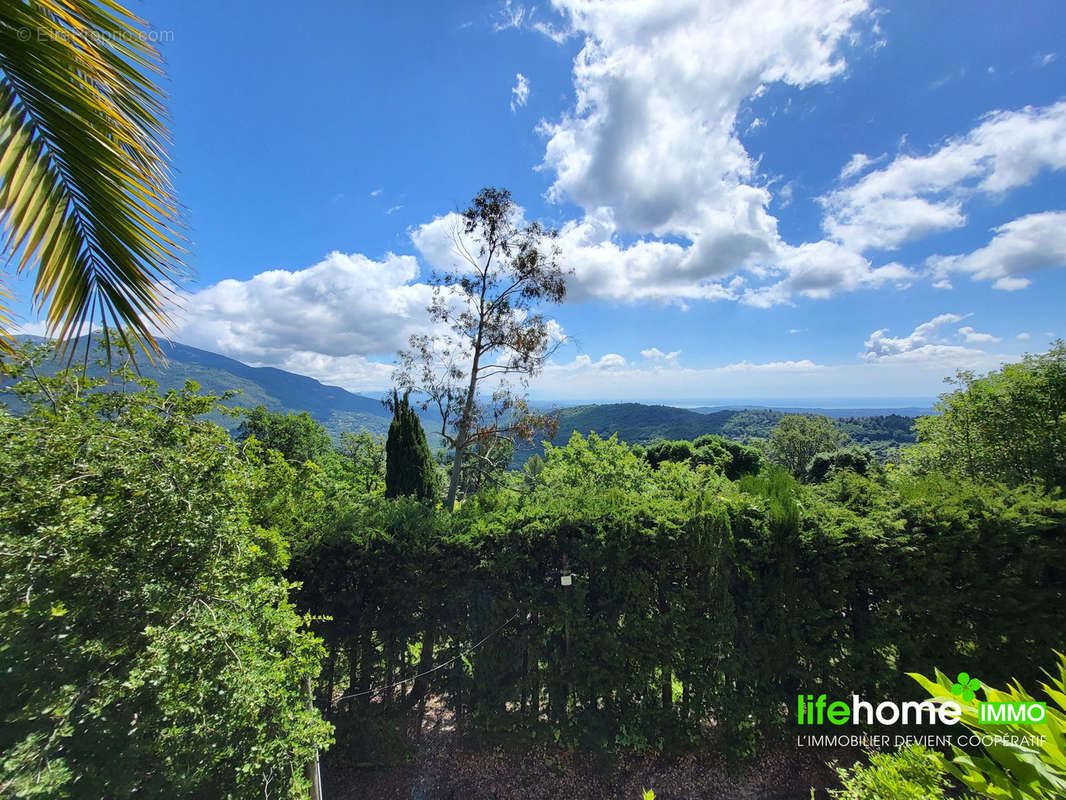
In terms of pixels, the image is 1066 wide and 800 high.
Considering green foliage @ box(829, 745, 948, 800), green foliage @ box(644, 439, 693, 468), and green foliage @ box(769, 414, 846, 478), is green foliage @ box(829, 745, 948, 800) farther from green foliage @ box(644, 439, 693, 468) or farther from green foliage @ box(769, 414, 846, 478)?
green foliage @ box(769, 414, 846, 478)

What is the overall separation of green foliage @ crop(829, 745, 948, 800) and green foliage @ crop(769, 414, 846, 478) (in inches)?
1641

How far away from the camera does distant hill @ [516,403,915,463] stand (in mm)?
96875

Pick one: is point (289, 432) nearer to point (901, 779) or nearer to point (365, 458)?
point (365, 458)

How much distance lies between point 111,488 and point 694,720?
6.33 m

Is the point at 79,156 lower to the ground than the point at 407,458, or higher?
higher

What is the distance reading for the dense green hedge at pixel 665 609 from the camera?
15.4 feet

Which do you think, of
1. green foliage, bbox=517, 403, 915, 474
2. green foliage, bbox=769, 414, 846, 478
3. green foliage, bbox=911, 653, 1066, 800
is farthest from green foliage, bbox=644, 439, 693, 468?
green foliage, bbox=517, 403, 915, 474

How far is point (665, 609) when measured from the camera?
4.98 m

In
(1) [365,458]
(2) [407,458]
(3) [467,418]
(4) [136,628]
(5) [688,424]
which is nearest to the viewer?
(4) [136,628]

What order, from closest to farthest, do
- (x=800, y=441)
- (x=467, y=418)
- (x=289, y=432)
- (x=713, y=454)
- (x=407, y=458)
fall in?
(x=467, y=418), (x=407, y=458), (x=713, y=454), (x=289, y=432), (x=800, y=441)

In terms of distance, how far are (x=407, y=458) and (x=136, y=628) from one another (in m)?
5.92

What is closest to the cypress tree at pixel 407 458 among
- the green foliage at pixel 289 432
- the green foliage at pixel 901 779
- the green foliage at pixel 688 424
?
the green foliage at pixel 901 779

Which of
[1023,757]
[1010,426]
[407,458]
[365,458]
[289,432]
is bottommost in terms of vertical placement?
Answer: [365,458]

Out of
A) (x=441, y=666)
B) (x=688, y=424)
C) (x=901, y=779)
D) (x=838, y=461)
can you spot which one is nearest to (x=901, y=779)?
(x=901, y=779)
